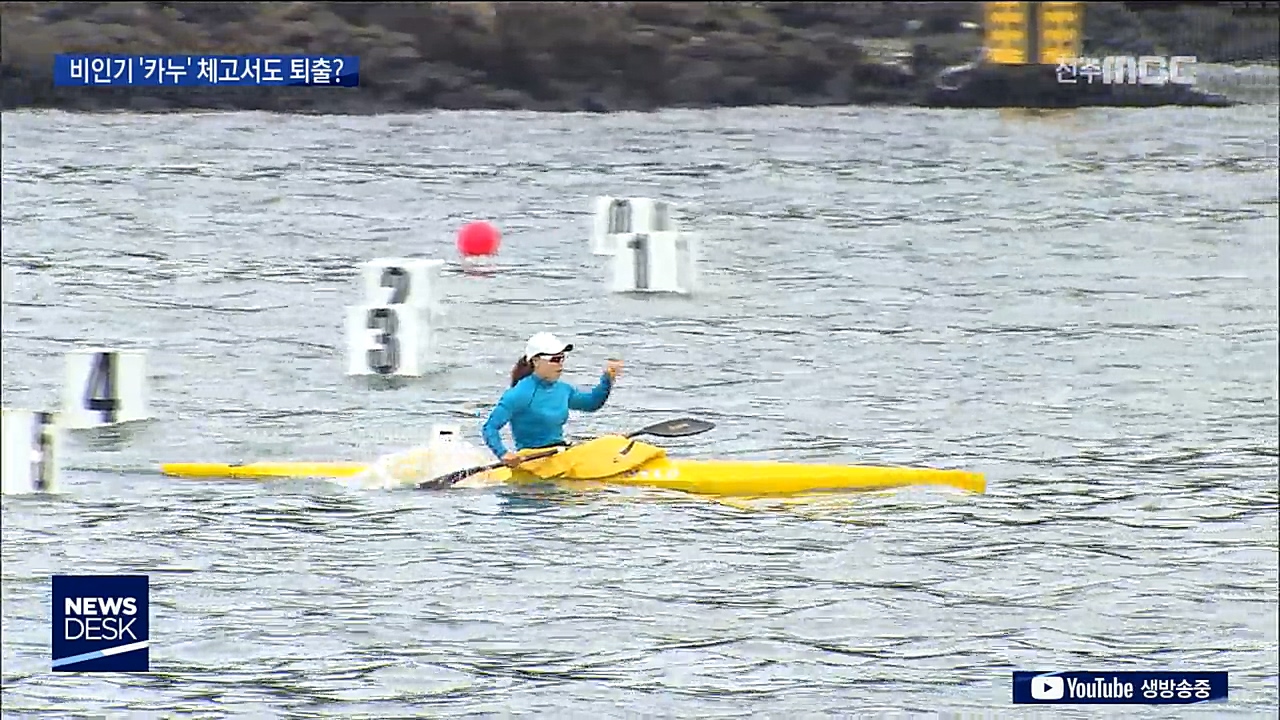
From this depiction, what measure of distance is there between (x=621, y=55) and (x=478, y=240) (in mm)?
8045

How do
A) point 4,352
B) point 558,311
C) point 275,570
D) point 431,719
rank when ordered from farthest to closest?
point 558,311 → point 4,352 → point 275,570 → point 431,719

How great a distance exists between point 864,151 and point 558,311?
939 centimetres

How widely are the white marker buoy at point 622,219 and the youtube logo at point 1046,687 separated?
812cm

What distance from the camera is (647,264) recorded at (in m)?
16.7

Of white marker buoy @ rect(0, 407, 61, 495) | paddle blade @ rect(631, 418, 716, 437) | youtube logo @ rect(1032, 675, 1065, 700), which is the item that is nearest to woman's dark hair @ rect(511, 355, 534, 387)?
paddle blade @ rect(631, 418, 716, 437)

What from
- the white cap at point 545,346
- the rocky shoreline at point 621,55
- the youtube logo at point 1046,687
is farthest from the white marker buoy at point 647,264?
the youtube logo at point 1046,687

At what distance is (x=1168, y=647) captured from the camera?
926 centimetres

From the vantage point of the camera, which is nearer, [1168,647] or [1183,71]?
[1168,647]

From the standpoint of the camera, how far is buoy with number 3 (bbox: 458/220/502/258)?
63.0ft

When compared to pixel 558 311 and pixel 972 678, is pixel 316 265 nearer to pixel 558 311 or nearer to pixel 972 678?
pixel 558 311

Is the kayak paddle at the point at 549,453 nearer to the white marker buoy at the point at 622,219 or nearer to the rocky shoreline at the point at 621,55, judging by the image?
the white marker buoy at the point at 622,219

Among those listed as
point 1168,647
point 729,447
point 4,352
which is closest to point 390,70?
point 4,352

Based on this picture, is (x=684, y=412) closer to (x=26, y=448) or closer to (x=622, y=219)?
(x=26, y=448)

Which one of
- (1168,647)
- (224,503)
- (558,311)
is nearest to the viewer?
(1168,647)
